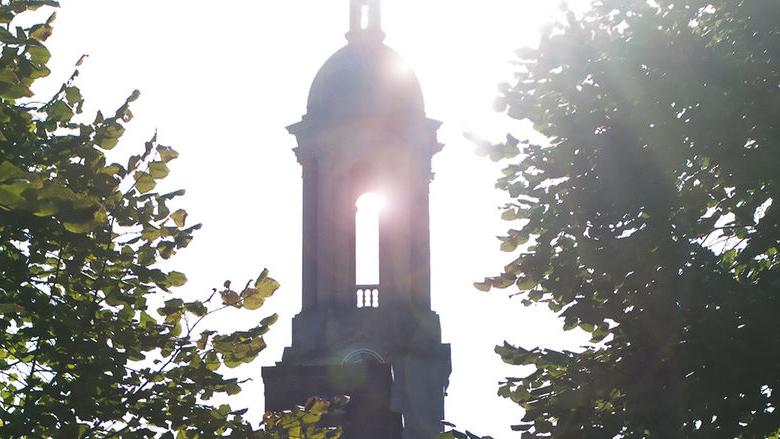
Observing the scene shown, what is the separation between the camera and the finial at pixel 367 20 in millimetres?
40166

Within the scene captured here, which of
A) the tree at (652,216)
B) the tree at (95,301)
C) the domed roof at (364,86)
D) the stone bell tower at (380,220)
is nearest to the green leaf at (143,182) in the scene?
the tree at (95,301)

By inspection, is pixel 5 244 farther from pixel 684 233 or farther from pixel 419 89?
pixel 419 89

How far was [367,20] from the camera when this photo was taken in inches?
1592

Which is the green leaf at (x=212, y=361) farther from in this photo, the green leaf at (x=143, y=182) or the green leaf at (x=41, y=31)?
the green leaf at (x=41, y=31)

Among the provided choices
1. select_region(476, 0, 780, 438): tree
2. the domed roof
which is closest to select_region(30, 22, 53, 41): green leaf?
select_region(476, 0, 780, 438): tree

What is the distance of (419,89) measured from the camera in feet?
132

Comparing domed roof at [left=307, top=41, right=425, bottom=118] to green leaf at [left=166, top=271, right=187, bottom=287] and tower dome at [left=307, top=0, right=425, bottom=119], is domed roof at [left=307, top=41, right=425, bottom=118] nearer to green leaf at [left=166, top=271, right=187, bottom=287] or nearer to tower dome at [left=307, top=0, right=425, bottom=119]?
tower dome at [left=307, top=0, right=425, bottom=119]

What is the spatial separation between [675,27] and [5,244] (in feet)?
24.9

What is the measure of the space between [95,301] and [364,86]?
26867mm

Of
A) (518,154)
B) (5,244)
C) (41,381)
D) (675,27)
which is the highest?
(675,27)

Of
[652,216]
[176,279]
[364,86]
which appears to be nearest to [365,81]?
[364,86]

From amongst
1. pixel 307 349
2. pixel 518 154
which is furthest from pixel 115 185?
pixel 307 349

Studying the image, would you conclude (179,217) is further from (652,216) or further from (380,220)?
(380,220)

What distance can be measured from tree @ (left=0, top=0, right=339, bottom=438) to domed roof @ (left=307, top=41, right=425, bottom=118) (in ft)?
82.4
